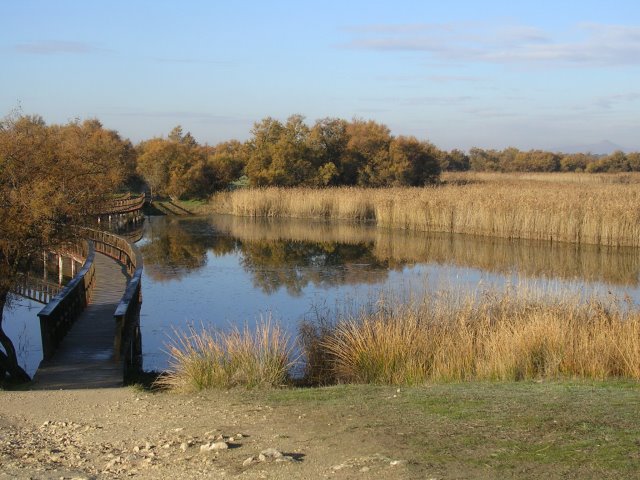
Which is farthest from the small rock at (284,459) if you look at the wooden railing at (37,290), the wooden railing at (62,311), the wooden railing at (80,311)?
the wooden railing at (37,290)

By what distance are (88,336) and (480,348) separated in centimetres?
699

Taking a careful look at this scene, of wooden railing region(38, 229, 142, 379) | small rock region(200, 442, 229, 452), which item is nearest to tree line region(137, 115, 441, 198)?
wooden railing region(38, 229, 142, 379)

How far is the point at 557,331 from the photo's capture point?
1058cm

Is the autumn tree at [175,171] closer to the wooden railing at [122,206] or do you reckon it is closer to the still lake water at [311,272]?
the wooden railing at [122,206]

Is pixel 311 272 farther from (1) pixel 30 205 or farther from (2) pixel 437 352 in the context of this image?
(2) pixel 437 352

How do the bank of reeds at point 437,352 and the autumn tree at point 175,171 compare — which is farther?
the autumn tree at point 175,171

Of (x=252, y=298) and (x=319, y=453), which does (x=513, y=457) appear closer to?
(x=319, y=453)

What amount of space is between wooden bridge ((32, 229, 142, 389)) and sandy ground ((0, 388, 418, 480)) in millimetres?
1656

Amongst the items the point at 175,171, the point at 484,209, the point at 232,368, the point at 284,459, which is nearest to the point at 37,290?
the point at 232,368

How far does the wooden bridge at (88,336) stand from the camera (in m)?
10.9

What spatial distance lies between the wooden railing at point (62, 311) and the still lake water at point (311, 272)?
102 centimetres

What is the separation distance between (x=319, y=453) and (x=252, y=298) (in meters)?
12.8

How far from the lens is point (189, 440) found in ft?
23.0

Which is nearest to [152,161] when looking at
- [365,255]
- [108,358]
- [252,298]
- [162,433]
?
[365,255]
